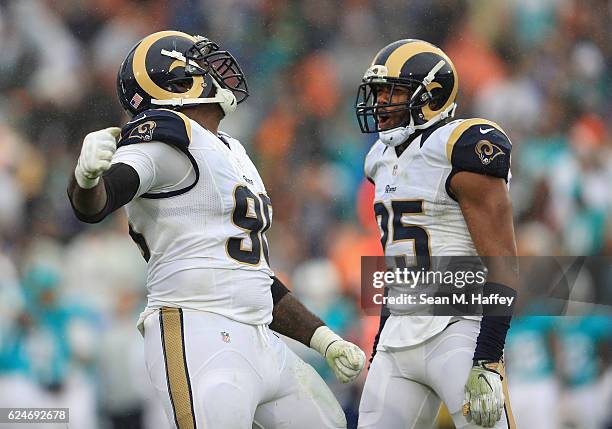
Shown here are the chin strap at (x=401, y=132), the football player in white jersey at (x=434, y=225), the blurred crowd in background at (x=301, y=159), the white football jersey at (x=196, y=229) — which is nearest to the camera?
the white football jersey at (x=196, y=229)

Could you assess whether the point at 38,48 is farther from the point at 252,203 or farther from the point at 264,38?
the point at 252,203

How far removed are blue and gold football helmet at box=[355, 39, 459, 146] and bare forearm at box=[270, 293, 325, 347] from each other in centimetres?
64

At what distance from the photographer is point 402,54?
10.7ft

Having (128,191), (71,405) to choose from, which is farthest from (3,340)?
(128,191)

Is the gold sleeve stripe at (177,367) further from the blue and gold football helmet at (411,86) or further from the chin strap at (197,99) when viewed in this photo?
the blue and gold football helmet at (411,86)

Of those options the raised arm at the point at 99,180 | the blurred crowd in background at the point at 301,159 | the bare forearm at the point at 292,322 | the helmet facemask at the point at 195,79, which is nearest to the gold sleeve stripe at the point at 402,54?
the helmet facemask at the point at 195,79

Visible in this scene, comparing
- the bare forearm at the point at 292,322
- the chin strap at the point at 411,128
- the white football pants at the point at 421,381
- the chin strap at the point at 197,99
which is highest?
the chin strap at the point at 197,99

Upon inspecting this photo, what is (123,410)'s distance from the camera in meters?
4.66

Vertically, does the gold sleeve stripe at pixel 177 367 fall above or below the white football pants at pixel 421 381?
above

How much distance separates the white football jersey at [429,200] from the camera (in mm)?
2930

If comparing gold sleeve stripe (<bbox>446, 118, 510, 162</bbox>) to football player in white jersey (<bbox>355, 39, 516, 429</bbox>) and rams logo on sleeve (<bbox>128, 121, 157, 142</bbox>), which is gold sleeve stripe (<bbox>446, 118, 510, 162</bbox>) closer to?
football player in white jersey (<bbox>355, 39, 516, 429</bbox>)

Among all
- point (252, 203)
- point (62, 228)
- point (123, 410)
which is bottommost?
point (123, 410)

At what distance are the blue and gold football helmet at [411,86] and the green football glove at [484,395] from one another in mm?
822

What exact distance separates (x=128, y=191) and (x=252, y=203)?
1.46 ft
